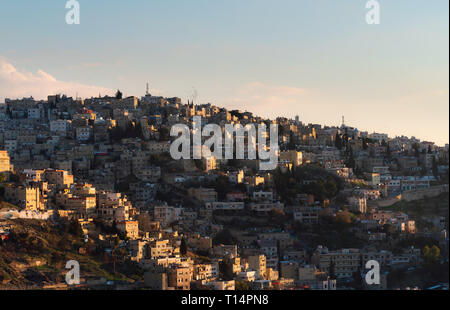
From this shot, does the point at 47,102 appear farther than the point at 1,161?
Yes

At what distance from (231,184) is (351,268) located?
29.2 ft

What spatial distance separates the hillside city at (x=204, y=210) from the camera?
36.4 metres

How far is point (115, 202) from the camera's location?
4206 centimetres

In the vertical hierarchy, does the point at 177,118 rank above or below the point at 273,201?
above

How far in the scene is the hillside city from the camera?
3644 centimetres

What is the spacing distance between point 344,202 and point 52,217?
14601mm

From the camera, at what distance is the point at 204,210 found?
1752 inches

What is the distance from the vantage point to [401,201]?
48.6 m

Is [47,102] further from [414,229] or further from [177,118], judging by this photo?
[414,229]

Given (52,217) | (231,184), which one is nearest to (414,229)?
(231,184)
